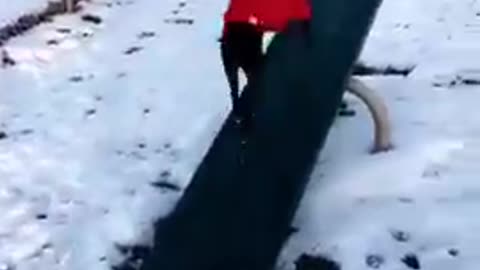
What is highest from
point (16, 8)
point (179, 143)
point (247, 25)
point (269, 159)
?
point (247, 25)

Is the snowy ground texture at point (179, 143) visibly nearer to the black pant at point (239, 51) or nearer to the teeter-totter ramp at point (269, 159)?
the teeter-totter ramp at point (269, 159)

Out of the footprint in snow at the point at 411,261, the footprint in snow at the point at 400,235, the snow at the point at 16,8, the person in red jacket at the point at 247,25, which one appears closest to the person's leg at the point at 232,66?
the person in red jacket at the point at 247,25

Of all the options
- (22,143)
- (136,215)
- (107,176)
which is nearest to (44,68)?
(22,143)

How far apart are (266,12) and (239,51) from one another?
9.5 inches

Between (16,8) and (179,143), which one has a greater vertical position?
(179,143)

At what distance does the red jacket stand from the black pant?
34 mm

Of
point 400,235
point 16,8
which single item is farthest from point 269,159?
point 16,8

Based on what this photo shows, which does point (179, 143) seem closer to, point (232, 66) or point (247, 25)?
point (232, 66)

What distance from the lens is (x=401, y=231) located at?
4820 millimetres

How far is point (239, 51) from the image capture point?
16.7ft

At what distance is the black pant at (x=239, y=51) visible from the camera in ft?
16.3

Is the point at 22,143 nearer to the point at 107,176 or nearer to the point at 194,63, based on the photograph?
the point at 107,176

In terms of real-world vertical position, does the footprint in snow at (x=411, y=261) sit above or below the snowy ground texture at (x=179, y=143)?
above

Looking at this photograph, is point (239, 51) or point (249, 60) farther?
point (249, 60)
